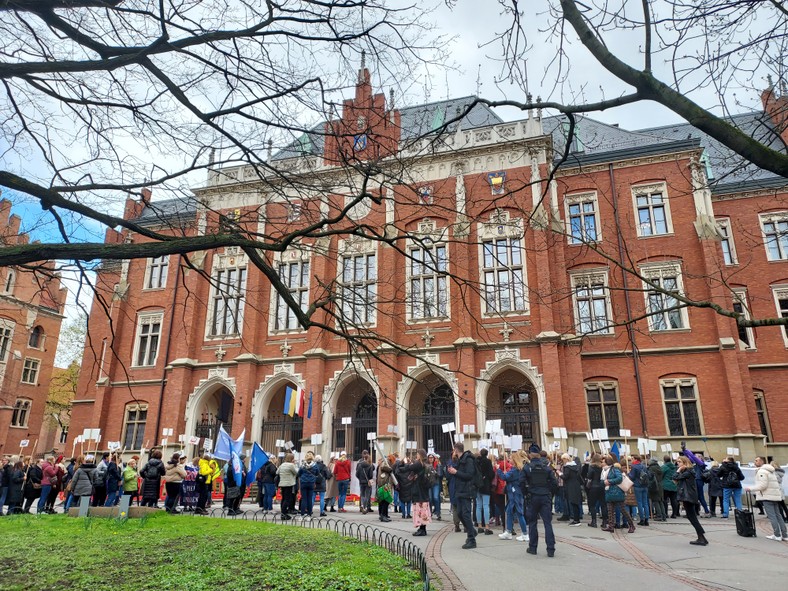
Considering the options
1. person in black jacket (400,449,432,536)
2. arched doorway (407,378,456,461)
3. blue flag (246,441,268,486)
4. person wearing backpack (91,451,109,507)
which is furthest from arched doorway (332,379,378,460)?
person in black jacket (400,449,432,536)

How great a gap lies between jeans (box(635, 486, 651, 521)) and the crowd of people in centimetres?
2

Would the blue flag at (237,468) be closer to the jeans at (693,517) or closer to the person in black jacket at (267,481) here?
the person in black jacket at (267,481)

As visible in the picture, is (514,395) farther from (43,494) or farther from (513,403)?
(43,494)

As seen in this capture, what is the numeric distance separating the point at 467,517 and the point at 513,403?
49.6 ft

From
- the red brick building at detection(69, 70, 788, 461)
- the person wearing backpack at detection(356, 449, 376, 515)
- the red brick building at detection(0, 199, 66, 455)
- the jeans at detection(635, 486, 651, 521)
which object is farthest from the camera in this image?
the red brick building at detection(0, 199, 66, 455)

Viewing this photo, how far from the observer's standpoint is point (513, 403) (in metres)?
23.5

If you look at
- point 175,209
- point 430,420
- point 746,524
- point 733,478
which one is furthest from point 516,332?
point 175,209

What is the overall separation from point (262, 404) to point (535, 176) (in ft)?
49.7

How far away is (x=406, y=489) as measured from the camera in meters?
11.9

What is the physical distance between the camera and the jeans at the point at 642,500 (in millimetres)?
12730

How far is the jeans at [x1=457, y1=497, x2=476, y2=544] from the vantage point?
8906 mm

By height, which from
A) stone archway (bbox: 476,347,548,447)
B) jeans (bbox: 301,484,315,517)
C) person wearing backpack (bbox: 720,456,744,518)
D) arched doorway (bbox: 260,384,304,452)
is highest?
stone archway (bbox: 476,347,548,447)

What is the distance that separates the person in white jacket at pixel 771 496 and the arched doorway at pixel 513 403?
38.4ft

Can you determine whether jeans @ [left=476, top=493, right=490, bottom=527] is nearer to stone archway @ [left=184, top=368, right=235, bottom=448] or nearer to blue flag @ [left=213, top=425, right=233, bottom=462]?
blue flag @ [left=213, top=425, right=233, bottom=462]
